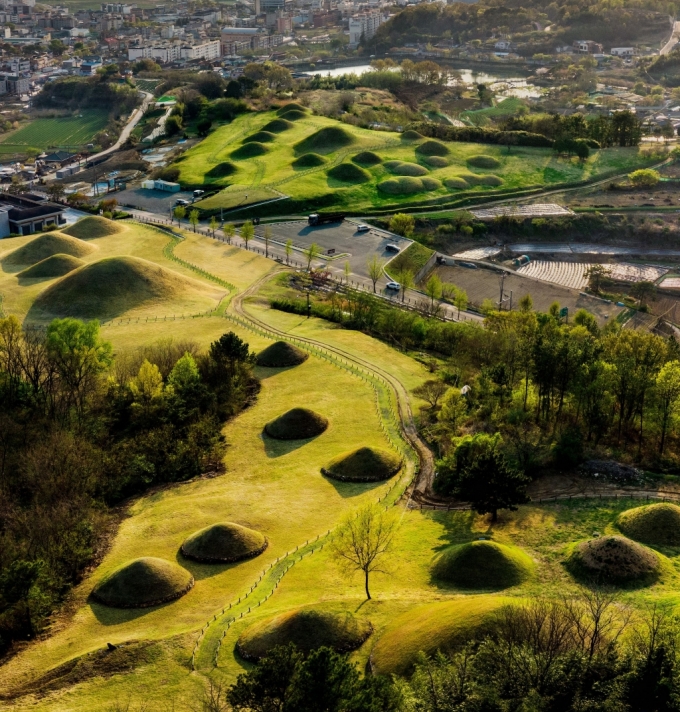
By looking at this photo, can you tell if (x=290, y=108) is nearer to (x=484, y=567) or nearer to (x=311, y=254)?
(x=311, y=254)

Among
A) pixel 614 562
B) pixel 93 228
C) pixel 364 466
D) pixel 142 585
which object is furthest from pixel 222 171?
pixel 614 562

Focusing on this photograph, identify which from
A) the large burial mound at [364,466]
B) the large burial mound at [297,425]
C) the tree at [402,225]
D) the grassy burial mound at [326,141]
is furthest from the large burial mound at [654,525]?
the grassy burial mound at [326,141]

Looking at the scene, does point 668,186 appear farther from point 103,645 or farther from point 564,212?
point 103,645

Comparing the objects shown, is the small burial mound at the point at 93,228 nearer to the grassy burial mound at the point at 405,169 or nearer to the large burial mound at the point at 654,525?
the grassy burial mound at the point at 405,169

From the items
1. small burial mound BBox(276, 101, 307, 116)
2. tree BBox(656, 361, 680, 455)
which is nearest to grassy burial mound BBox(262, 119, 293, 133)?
small burial mound BBox(276, 101, 307, 116)

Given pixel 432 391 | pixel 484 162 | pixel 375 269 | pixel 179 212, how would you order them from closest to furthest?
pixel 432 391 < pixel 375 269 < pixel 179 212 < pixel 484 162
